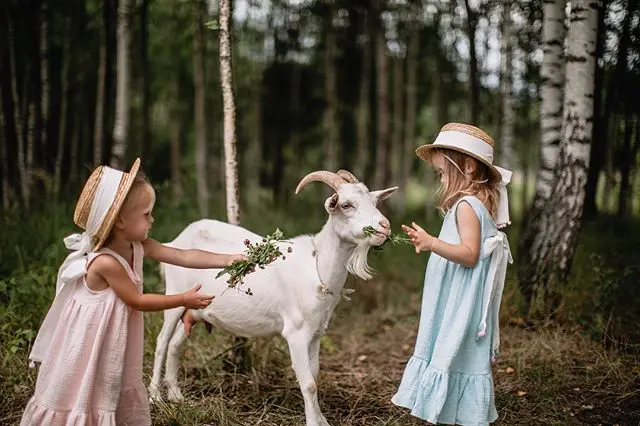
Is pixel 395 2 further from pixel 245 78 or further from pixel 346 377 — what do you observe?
pixel 346 377

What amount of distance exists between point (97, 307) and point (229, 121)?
2383 mm

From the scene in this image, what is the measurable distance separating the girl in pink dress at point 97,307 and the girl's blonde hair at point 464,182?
156cm

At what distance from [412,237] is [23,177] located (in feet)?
23.5

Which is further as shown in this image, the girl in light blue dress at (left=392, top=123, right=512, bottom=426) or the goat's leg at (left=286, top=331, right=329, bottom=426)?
the goat's leg at (left=286, top=331, right=329, bottom=426)

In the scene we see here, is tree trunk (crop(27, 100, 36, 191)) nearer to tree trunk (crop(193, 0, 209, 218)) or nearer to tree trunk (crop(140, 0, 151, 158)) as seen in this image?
tree trunk (crop(140, 0, 151, 158))

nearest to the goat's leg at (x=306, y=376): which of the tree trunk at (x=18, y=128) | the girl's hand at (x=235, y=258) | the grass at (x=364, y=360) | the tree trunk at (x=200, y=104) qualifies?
the grass at (x=364, y=360)

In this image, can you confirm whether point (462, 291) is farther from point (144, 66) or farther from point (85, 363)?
point (144, 66)

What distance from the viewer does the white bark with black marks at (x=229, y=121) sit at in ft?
18.1

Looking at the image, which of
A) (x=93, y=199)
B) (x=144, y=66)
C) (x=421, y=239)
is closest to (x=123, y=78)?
(x=144, y=66)

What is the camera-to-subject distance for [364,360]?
6.50 m

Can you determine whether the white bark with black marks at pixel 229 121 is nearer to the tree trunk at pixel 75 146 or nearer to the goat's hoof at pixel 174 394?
the goat's hoof at pixel 174 394

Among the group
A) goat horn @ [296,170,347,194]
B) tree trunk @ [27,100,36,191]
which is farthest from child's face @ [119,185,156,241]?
tree trunk @ [27,100,36,191]

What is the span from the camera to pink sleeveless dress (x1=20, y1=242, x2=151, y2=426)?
3.46 metres

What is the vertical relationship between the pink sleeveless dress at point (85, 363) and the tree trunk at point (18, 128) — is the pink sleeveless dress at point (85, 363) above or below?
below
